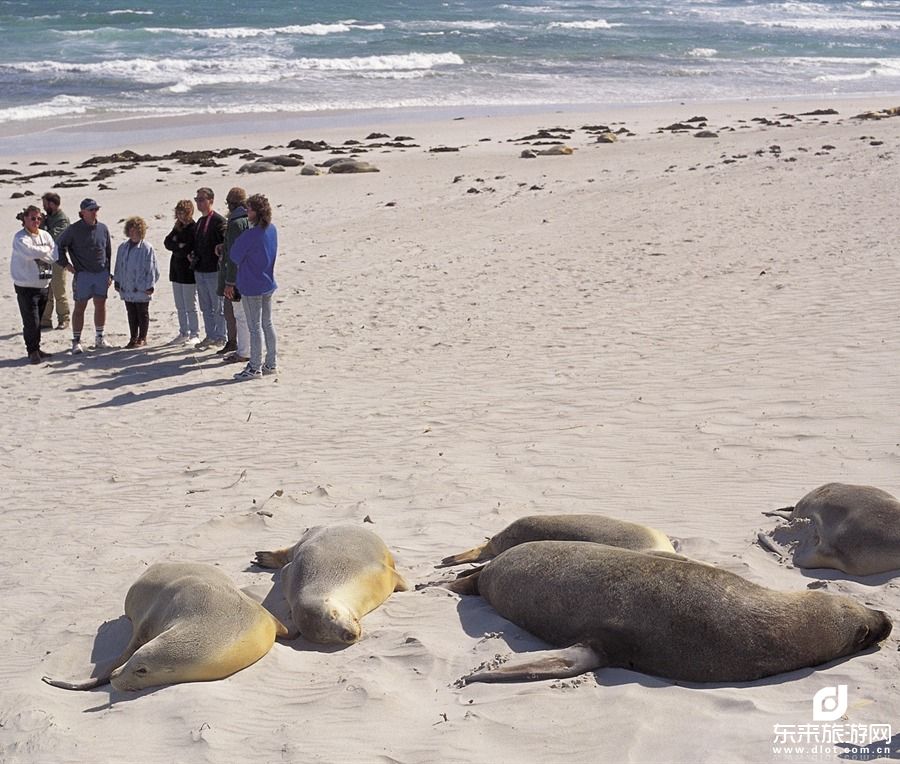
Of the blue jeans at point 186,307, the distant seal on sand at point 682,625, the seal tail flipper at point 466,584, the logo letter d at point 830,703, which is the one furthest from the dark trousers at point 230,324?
the logo letter d at point 830,703

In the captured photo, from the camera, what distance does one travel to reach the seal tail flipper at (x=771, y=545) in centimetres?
563

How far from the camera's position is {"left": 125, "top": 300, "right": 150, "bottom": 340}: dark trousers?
1163cm

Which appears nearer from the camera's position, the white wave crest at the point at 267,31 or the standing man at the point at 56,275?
the standing man at the point at 56,275

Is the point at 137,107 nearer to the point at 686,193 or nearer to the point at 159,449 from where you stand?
the point at 686,193

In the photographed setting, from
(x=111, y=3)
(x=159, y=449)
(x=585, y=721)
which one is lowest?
(x=159, y=449)

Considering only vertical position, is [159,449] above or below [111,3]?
below

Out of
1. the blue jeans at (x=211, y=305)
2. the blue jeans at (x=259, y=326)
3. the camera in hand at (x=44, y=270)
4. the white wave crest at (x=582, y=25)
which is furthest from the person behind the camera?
the white wave crest at (x=582, y=25)

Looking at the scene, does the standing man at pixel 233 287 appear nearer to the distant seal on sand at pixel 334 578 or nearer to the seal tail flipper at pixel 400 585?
the distant seal on sand at pixel 334 578

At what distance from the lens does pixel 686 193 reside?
17766mm

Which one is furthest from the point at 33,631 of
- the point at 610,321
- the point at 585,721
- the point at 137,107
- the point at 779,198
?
the point at 137,107

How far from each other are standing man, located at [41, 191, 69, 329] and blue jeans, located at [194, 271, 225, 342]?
1645 millimetres

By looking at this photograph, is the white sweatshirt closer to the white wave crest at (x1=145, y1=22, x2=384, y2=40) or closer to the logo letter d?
the logo letter d

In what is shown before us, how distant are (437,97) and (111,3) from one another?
31590 mm

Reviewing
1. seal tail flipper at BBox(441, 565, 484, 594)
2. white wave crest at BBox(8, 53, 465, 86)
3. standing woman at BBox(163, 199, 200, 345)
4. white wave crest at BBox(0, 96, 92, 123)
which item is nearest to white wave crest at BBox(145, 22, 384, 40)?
white wave crest at BBox(8, 53, 465, 86)
